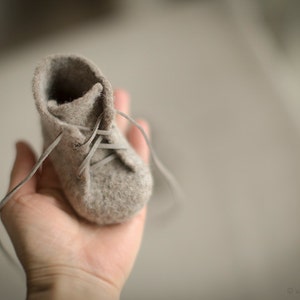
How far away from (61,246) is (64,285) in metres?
0.05

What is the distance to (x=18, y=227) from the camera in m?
0.50

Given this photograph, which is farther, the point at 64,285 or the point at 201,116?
the point at 201,116

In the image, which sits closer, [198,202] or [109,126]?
[109,126]

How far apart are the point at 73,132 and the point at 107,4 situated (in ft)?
2.26

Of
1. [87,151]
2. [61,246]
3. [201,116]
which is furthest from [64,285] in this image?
[201,116]

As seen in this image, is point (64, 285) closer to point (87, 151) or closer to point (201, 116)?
point (87, 151)

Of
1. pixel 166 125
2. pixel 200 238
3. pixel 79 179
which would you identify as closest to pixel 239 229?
pixel 200 238

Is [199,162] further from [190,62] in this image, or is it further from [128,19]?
[128,19]

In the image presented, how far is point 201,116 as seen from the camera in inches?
35.8

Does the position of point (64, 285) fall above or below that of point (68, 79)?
below

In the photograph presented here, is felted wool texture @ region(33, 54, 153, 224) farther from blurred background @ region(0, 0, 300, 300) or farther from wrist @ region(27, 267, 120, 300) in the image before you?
blurred background @ region(0, 0, 300, 300)

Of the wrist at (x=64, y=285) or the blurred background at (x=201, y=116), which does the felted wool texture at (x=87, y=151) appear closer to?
the wrist at (x=64, y=285)

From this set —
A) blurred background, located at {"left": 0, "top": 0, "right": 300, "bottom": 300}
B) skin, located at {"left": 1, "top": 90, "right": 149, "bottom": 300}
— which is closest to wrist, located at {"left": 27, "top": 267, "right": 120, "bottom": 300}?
skin, located at {"left": 1, "top": 90, "right": 149, "bottom": 300}

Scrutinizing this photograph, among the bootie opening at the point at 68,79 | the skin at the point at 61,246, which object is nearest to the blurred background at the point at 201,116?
the skin at the point at 61,246
